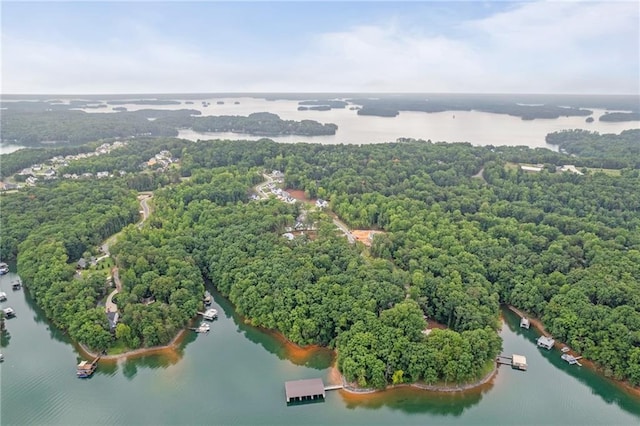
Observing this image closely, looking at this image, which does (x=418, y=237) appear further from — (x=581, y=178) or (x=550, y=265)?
(x=581, y=178)

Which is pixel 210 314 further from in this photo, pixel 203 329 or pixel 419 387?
pixel 419 387

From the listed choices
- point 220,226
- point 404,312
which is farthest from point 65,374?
point 404,312

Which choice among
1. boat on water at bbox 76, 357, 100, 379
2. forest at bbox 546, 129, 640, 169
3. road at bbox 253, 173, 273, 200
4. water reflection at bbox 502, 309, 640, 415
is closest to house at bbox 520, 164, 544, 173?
forest at bbox 546, 129, 640, 169

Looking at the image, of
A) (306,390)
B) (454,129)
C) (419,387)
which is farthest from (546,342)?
(454,129)

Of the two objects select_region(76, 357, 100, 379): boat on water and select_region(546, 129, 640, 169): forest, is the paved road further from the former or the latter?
select_region(546, 129, 640, 169): forest

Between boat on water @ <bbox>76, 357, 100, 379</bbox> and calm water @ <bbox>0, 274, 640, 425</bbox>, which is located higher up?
boat on water @ <bbox>76, 357, 100, 379</bbox>

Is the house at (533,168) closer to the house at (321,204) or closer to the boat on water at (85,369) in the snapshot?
the house at (321,204)

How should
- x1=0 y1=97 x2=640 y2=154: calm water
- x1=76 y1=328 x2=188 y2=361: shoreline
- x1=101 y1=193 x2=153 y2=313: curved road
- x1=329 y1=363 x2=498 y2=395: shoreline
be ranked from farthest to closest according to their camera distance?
x1=0 y1=97 x2=640 y2=154: calm water
x1=101 y1=193 x2=153 y2=313: curved road
x1=76 y1=328 x2=188 y2=361: shoreline
x1=329 y1=363 x2=498 y2=395: shoreline
